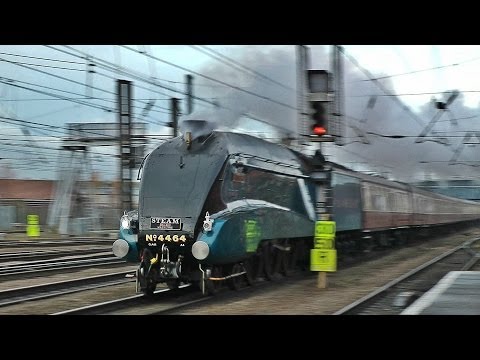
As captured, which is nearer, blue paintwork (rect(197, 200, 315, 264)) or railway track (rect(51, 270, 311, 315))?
railway track (rect(51, 270, 311, 315))

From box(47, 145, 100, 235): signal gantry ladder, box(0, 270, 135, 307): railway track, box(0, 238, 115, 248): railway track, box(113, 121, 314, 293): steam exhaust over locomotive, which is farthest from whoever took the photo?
box(0, 238, 115, 248): railway track

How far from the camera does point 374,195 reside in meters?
18.3

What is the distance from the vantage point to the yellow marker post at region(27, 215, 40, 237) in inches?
1022

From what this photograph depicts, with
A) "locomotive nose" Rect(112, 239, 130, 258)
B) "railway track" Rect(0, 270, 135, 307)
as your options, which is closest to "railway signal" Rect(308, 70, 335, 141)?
"locomotive nose" Rect(112, 239, 130, 258)

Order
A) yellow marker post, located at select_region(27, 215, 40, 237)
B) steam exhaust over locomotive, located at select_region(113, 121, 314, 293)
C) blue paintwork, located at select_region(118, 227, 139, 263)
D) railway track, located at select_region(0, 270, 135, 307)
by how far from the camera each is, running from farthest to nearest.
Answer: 1. yellow marker post, located at select_region(27, 215, 40, 237)
2. railway track, located at select_region(0, 270, 135, 307)
3. blue paintwork, located at select_region(118, 227, 139, 263)
4. steam exhaust over locomotive, located at select_region(113, 121, 314, 293)

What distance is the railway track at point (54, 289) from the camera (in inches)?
385

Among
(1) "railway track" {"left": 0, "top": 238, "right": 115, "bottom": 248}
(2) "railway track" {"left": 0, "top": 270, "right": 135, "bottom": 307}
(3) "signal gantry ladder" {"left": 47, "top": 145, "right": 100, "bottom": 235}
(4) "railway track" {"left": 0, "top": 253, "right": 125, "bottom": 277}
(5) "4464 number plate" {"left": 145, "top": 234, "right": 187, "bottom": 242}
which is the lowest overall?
(2) "railway track" {"left": 0, "top": 270, "right": 135, "bottom": 307}

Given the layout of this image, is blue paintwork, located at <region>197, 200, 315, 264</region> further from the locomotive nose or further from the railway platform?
the railway platform

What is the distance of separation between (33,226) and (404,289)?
1877 cm

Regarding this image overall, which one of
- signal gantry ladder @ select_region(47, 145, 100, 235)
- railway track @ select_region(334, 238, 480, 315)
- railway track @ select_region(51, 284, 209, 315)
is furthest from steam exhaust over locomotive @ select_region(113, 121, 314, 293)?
signal gantry ladder @ select_region(47, 145, 100, 235)

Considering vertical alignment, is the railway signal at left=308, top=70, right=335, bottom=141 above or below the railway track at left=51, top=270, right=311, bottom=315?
above

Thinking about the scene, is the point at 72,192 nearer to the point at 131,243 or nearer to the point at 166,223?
the point at 131,243

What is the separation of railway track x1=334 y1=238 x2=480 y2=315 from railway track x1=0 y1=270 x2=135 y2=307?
191 inches
